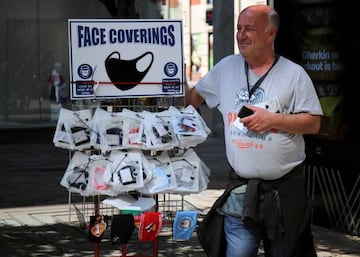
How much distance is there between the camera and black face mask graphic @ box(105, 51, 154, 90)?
196 inches

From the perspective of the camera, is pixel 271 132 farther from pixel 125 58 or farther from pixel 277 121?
pixel 125 58

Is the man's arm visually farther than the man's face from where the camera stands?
No

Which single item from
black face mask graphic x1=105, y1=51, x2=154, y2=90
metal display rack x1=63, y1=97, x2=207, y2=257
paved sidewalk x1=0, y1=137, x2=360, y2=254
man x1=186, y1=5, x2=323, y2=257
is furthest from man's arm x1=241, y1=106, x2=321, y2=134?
paved sidewalk x1=0, y1=137, x2=360, y2=254

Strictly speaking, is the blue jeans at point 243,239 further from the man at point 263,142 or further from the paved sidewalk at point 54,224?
the paved sidewalk at point 54,224

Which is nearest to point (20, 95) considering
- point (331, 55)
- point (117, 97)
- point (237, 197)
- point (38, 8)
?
point (38, 8)

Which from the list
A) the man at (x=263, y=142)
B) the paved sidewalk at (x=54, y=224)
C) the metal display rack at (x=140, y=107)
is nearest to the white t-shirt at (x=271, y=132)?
the man at (x=263, y=142)

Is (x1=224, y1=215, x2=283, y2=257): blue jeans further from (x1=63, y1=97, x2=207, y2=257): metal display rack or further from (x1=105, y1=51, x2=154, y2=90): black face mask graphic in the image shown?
(x1=105, y1=51, x2=154, y2=90): black face mask graphic

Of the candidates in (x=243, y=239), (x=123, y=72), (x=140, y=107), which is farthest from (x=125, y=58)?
(x=243, y=239)

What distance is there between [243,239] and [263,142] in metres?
0.55

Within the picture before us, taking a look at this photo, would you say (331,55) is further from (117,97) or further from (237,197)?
(237,197)

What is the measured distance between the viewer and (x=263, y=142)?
3.71 meters

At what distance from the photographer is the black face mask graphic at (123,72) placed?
16.3 feet

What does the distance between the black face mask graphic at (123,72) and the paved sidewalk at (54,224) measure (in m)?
1.04

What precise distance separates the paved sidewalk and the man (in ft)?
6.11
